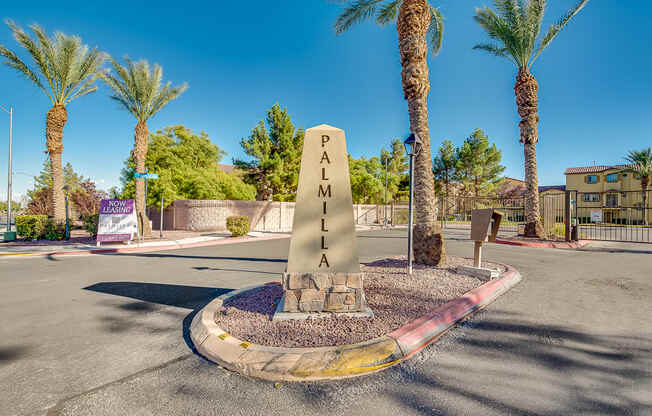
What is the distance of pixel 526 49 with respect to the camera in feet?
42.6

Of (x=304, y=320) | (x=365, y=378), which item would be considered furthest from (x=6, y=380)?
(x=365, y=378)

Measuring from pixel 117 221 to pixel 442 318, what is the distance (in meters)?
13.6

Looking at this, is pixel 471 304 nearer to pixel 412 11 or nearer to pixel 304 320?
pixel 304 320

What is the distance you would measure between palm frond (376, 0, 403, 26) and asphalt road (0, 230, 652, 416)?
985cm

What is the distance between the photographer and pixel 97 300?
16.2 ft

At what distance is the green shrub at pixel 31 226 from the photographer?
1338 centimetres

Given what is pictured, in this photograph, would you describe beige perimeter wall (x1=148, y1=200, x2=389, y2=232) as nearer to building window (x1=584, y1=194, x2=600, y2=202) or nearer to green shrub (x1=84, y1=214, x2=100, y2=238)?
green shrub (x1=84, y1=214, x2=100, y2=238)

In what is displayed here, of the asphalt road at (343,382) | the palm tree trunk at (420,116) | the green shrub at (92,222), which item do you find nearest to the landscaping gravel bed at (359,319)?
the asphalt road at (343,382)

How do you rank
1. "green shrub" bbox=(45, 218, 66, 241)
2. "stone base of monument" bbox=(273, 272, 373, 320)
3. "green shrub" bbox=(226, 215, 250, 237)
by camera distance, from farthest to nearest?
"green shrub" bbox=(226, 215, 250, 237) < "green shrub" bbox=(45, 218, 66, 241) < "stone base of monument" bbox=(273, 272, 373, 320)

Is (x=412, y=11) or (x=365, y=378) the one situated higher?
(x=412, y=11)

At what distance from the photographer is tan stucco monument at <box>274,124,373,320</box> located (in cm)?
373

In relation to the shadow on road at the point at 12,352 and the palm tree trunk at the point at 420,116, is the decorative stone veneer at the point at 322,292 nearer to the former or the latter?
the shadow on road at the point at 12,352

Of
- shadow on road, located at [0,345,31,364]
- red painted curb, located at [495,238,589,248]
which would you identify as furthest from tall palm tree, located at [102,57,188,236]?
red painted curb, located at [495,238,589,248]

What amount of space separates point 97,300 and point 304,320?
12.9 ft
